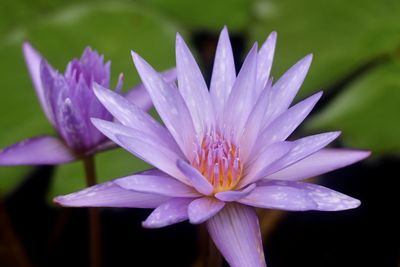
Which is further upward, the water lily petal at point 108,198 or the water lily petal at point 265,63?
the water lily petal at point 265,63

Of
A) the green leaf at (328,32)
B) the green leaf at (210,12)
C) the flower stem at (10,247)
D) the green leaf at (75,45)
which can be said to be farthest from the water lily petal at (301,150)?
the green leaf at (210,12)

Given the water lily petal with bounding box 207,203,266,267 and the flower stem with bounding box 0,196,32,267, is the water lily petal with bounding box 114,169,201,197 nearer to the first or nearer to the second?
the water lily petal with bounding box 207,203,266,267

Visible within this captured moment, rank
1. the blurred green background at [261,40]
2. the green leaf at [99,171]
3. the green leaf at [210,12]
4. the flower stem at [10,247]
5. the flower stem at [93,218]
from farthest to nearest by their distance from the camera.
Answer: the green leaf at [210,12]
the blurred green background at [261,40]
the green leaf at [99,171]
the flower stem at [10,247]
the flower stem at [93,218]

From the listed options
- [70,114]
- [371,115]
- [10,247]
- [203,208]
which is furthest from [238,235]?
[371,115]

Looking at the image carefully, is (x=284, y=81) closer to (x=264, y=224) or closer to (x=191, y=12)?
(x=264, y=224)

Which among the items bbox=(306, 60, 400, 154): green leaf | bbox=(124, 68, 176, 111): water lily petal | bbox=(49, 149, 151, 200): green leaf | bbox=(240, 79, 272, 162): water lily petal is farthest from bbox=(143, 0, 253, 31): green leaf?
bbox=(240, 79, 272, 162): water lily petal

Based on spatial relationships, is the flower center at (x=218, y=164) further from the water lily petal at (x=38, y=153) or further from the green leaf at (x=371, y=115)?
the green leaf at (x=371, y=115)

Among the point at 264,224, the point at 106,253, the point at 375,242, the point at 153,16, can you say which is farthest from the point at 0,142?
the point at 375,242
